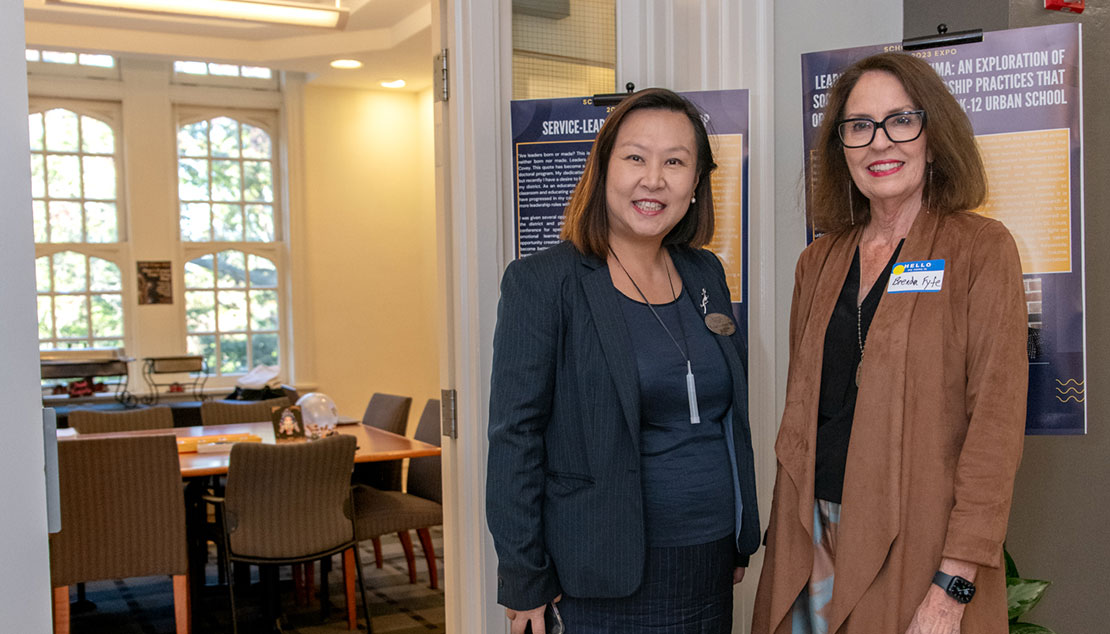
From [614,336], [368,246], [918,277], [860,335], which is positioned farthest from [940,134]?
[368,246]

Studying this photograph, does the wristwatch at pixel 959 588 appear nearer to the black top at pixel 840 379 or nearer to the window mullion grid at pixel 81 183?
the black top at pixel 840 379

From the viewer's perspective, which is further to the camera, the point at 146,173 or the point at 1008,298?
the point at 146,173

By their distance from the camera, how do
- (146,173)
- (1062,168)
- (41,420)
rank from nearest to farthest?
(41,420)
(1062,168)
(146,173)

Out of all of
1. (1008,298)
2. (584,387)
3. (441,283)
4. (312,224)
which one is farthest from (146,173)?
(1008,298)

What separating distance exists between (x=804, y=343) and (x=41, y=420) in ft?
4.26

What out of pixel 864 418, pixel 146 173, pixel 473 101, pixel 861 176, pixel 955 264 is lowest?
pixel 864 418

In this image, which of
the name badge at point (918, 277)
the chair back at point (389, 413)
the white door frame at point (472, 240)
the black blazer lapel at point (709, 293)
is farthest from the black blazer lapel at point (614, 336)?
the chair back at point (389, 413)

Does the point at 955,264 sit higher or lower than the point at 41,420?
higher

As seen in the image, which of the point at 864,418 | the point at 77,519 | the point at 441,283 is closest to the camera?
the point at 864,418

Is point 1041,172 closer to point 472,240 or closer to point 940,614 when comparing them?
point 940,614

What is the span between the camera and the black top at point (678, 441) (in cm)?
175

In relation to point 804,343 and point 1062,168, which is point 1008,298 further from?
point 1062,168

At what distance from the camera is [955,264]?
164 centimetres

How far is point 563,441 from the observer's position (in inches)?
69.1
